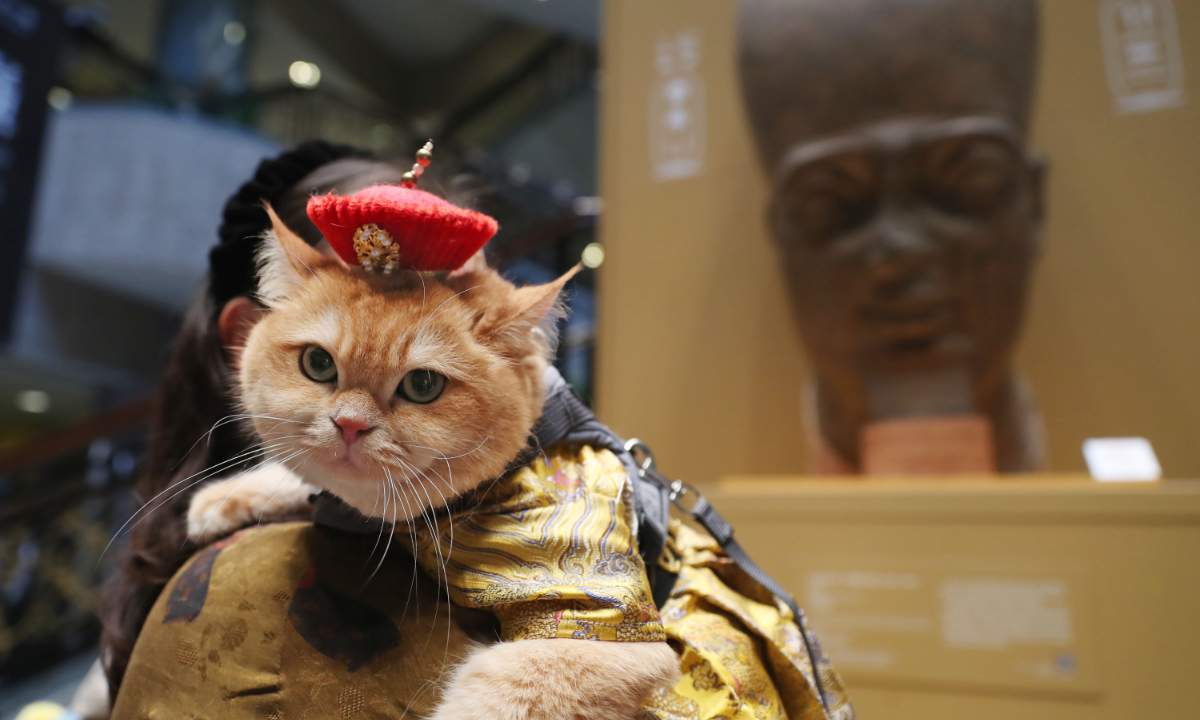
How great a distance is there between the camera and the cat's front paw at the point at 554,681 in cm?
44

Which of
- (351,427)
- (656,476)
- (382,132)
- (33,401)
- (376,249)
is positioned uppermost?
(382,132)

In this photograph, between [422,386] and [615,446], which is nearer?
[422,386]

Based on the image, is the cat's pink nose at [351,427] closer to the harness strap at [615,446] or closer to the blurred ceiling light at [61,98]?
the harness strap at [615,446]

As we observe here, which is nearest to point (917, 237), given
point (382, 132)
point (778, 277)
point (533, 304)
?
point (778, 277)

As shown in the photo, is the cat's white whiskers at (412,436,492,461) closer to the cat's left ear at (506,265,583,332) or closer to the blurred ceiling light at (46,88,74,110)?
Result: the cat's left ear at (506,265,583,332)

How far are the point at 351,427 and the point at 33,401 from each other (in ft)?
20.2

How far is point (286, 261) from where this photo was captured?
0.52 m

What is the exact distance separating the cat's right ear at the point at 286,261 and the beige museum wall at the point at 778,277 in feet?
4.20

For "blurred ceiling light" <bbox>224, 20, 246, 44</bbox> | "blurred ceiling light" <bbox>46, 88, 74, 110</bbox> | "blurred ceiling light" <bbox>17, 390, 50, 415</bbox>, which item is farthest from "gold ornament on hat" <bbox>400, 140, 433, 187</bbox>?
"blurred ceiling light" <bbox>224, 20, 246, 44</bbox>

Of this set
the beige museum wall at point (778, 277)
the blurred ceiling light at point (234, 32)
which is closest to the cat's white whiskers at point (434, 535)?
the beige museum wall at point (778, 277)

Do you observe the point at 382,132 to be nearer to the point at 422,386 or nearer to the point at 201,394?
the point at 201,394

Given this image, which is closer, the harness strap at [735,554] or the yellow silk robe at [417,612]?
the yellow silk robe at [417,612]

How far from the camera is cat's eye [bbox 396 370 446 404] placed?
0.48 metres

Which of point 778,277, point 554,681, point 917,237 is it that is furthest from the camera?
point 778,277
